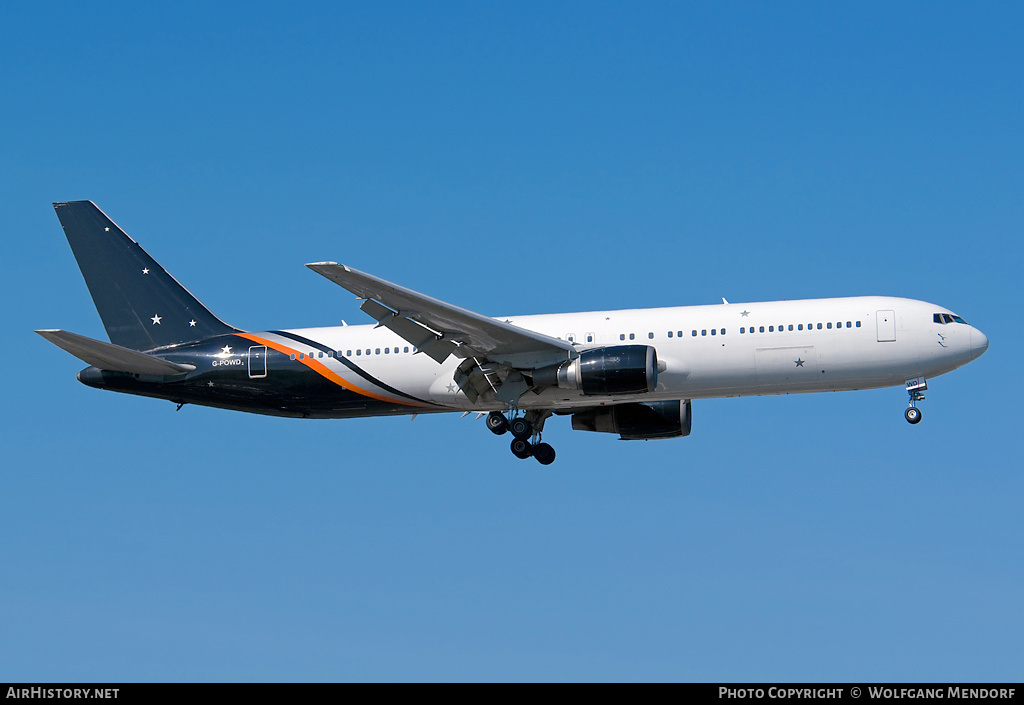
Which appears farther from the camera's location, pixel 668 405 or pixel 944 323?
pixel 668 405

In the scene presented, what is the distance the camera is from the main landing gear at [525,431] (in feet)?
136

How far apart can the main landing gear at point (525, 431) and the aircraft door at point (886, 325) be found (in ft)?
37.9

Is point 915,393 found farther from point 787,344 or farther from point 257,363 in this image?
point 257,363

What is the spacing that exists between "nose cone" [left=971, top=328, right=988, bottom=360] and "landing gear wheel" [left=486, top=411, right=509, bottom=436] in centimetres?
1530

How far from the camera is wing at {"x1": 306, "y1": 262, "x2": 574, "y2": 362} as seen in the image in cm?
3603

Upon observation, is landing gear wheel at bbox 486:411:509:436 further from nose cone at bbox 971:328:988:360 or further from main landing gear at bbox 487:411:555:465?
nose cone at bbox 971:328:988:360

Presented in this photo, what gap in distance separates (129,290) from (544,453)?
16189mm

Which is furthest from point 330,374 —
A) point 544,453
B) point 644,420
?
point 644,420

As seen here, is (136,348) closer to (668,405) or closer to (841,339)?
(668,405)

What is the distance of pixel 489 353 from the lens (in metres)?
39.0
